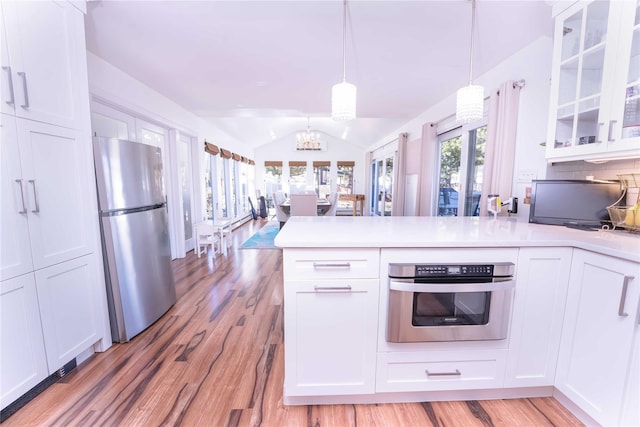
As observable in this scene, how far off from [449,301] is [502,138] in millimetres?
1745

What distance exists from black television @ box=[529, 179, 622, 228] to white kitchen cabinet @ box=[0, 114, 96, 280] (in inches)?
118

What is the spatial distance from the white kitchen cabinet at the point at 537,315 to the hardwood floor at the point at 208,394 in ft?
0.61

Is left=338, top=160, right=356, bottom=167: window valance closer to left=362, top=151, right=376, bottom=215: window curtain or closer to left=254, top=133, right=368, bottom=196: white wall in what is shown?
left=254, top=133, right=368, bottom=196: white wall

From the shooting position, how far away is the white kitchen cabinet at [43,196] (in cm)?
121

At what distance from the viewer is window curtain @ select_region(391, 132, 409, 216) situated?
193 inches

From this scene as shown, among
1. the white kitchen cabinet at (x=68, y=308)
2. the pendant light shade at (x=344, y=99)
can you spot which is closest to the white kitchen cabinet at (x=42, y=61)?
the white kitchen cabinet at (x=68, y=308)

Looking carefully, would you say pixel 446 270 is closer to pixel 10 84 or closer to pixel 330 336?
pixel 330 336

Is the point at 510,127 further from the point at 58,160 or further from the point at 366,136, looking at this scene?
the point at 366,136

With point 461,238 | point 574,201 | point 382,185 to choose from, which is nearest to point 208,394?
point 461,238

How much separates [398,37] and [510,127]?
48.5 inches

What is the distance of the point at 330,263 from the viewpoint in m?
1.21

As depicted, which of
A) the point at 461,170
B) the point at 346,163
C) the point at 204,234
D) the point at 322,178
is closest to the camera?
the point at 461,170

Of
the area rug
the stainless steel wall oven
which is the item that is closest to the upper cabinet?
the stainless steel wall oven

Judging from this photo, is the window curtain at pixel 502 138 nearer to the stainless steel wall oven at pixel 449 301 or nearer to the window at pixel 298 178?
the stainless steel wall oven at pixel 449 301
